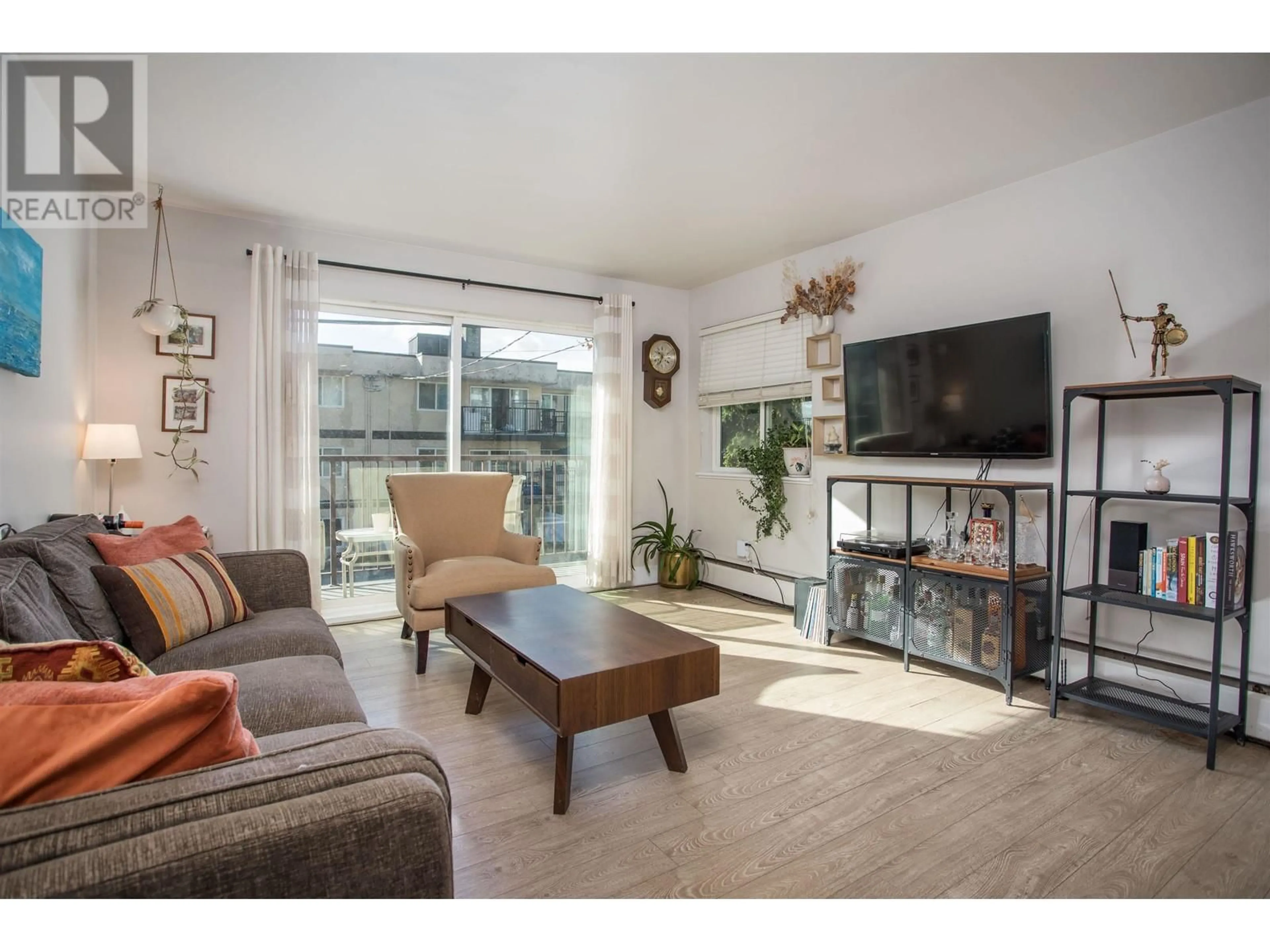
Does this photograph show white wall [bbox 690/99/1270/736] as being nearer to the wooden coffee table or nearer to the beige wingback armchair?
the wooden coffee table

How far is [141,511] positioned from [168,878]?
12.0ft

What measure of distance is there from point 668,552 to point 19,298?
403 centimetres

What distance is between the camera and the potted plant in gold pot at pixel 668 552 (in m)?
5.23

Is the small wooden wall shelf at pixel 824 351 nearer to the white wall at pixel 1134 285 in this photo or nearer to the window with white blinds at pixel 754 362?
the window with white blinds at pixel 754 362

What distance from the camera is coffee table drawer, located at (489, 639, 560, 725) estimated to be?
1988 mm

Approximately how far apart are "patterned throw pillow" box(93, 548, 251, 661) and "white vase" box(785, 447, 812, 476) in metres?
3.32

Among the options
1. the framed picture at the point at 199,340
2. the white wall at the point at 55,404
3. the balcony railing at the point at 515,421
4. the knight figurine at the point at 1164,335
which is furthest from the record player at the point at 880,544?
the framed picture at the point at 199,340

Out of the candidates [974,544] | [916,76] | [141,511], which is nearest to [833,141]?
[916,76]

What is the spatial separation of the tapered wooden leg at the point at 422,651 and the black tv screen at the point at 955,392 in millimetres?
2660

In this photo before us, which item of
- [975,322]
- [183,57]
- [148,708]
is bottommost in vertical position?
[148,708]

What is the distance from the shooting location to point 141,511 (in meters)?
3.62

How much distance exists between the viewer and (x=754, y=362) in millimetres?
4840

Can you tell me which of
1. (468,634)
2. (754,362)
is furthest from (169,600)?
(754,362)
